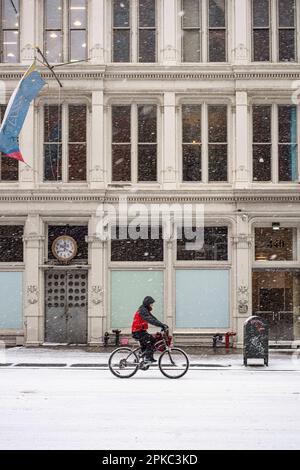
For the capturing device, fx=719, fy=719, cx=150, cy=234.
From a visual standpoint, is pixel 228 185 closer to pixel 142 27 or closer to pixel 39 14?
pixel 142 27

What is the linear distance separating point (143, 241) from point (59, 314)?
12.1 ft

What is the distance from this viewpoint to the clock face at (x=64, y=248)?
23734 mm

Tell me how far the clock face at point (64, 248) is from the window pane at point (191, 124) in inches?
200

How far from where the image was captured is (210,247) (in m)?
23.7

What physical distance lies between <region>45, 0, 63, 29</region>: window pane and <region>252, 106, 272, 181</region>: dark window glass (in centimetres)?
722

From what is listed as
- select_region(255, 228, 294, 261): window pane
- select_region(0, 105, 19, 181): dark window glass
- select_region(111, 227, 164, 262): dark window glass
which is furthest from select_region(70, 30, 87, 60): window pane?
select_region(255, 228, 294, 261): window pane

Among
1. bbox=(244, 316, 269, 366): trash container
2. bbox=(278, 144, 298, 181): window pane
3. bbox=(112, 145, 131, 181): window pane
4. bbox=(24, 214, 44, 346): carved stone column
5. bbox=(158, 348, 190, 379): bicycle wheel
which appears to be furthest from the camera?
bbox=(112, 145, 131, 181): window pane

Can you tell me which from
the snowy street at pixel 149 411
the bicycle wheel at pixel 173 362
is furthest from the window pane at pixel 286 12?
the bicycle wheel at pixel 173 362

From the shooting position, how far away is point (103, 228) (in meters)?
23.5

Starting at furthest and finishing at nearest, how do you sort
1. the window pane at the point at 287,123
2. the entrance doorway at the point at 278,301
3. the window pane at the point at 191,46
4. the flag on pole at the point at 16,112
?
the window pane at the point at 191,46 → the window pane at the point at 287,123 → the entrance doorway at the point at 278,301 → the flag on pole at the point at 16,112

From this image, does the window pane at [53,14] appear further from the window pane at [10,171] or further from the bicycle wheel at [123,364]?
the bicycle wheel at [123,364]

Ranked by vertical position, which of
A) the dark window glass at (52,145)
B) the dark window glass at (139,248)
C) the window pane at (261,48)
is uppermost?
the window pane at (261,48)

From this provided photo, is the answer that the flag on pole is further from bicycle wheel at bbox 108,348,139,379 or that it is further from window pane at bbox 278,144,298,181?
window pane at bbox 278,144,298,181

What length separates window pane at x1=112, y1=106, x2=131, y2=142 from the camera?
24.1 metres
